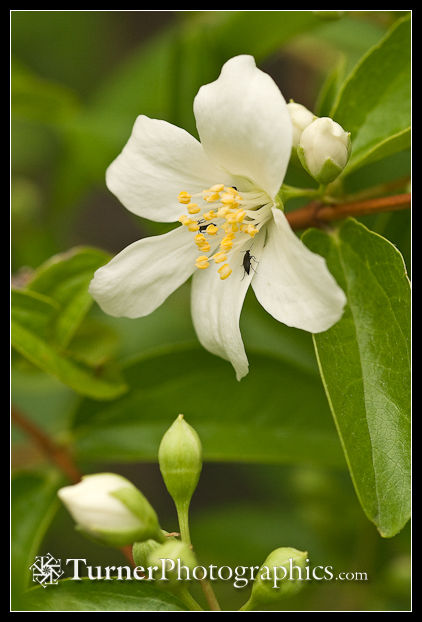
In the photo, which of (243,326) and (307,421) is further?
(243,326)

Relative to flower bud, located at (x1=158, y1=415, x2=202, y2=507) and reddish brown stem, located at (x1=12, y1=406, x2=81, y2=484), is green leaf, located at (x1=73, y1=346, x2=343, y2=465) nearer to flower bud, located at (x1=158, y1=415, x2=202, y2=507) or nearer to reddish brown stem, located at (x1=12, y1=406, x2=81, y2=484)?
reddish brown stem, located at (x1=12, y1=406, x2=81, y2=484)

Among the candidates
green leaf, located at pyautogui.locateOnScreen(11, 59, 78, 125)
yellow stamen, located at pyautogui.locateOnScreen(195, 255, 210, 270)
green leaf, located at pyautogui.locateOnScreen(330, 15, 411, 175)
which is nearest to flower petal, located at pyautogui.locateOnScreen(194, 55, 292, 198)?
yellow stamen, located at pyautogui.locateOnScreen(195, 255, 210, 270)

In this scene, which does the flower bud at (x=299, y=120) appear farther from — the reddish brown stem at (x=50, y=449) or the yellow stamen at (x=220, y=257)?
the reddish brown stem at (x=50, y=449)

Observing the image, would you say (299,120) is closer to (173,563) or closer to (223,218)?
(223,218)

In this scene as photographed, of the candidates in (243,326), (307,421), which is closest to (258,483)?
(243,326)
